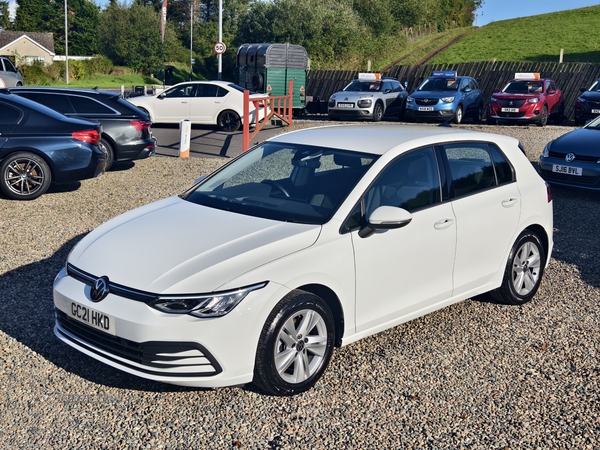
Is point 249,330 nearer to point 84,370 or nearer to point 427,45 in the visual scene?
point 84,370

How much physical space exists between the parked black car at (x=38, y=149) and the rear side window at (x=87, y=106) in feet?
7.25

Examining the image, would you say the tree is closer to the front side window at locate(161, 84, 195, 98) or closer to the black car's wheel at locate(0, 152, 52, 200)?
the front side window at locate(161, 84, 195, 98)

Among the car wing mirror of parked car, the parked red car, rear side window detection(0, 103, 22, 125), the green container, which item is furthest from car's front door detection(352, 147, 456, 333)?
the green container

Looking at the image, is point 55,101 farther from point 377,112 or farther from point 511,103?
point 511,103

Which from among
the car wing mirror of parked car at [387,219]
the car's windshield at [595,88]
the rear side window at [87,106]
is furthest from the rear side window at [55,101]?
the car's windshield at [595,88]

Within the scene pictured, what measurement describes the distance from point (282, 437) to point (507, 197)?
2.97 m

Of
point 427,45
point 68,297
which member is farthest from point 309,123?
point 427,45

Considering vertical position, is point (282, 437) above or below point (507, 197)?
below

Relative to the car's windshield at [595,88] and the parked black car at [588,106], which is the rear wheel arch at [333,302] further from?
the car's windshield at [595,88]

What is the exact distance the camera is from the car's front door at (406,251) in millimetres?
4719

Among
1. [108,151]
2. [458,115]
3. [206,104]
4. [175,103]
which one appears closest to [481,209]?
[108,151]

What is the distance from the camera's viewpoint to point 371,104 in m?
23.7

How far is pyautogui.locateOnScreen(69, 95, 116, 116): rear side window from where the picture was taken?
12891mm

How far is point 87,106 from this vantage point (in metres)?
12.9
